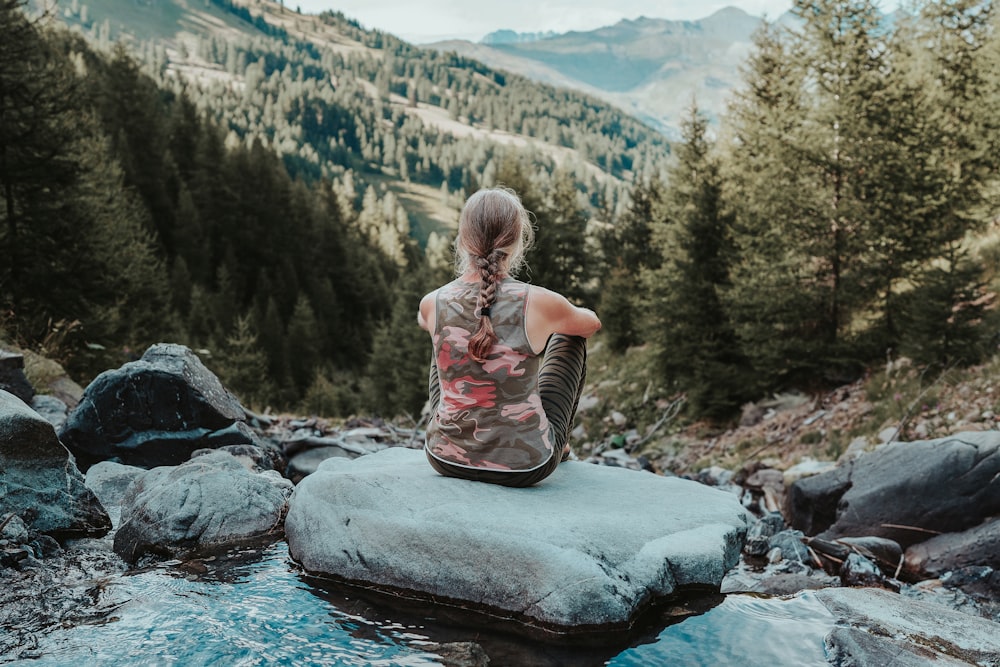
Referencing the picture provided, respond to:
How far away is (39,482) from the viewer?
4605mm

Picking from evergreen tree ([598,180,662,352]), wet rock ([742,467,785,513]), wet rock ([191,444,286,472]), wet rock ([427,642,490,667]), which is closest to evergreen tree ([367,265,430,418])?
evergreen tree ([598,180,662,352])

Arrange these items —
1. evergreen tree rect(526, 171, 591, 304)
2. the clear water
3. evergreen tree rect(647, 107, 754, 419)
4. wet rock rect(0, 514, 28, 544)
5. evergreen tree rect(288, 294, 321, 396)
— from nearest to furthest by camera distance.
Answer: the clear water, wet rock rect(0, 514, 28, 544), evergreen tree rect(647, 107, 754, 419), evergreen tree rect(526, 171, 591, 304), evergreen tree rect(288, 294, 321, 396)

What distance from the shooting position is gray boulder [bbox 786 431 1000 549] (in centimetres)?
612

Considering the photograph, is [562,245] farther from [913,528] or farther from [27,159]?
[913,528]

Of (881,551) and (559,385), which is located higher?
(559,385)

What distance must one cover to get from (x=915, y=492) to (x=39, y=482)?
7564 millimetres

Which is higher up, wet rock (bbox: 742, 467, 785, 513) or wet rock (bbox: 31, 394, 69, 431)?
wet rock (bbox: 742, 467, 785, 513)

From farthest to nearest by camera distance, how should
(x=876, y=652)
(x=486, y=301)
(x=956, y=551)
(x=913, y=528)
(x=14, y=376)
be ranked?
1. (x=14, y=376)
2. (x=913, y=528)
3. (x=956, y=551)
4. (x=486, y=301)
5. (x=876, y=652)

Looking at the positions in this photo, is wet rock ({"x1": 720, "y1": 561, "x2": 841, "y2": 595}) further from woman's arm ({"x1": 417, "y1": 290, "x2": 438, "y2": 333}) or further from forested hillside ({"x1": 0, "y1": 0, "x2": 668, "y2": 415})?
forested hillside ({"x1": 0, "y1": 0, "x2": 668, "y2": 415})

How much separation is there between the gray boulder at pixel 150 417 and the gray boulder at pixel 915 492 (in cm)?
656

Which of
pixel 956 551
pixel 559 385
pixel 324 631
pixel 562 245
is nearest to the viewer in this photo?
pixel 324 631

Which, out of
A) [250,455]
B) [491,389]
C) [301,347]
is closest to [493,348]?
[491,389]

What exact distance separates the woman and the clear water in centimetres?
107

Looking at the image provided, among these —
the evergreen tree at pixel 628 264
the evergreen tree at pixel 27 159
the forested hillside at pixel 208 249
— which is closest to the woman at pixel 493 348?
the forested hillside at pixel 208 249
